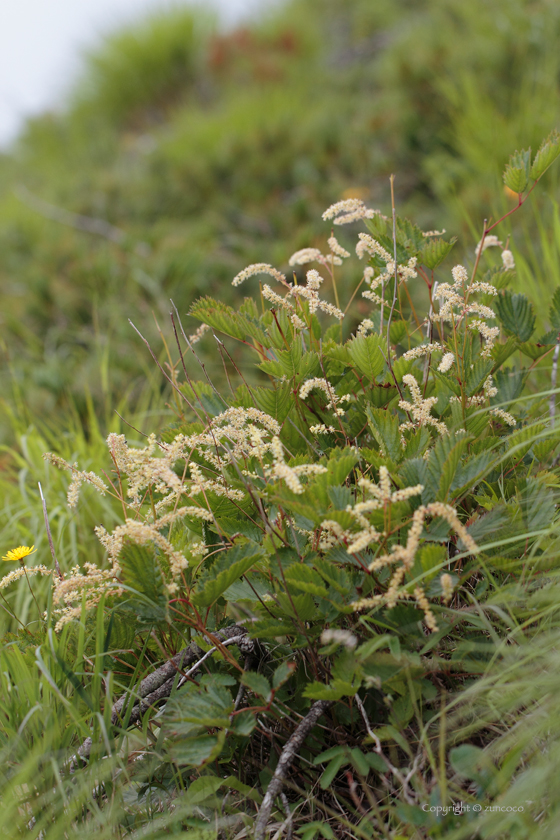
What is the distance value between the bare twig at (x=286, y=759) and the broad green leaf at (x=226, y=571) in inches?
9.8

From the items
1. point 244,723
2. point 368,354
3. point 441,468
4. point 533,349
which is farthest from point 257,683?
point 533,349

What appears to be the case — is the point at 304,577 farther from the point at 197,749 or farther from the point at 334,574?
the point at 197,749

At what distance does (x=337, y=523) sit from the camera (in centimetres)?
95

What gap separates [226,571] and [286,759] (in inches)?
12.5

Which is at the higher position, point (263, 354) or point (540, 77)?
point (540, 77)

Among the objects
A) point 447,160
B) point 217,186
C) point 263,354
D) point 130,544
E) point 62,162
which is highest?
point 62,162

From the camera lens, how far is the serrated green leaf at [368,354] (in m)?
1.19

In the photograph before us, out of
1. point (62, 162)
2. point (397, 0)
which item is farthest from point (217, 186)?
point (397, 0)

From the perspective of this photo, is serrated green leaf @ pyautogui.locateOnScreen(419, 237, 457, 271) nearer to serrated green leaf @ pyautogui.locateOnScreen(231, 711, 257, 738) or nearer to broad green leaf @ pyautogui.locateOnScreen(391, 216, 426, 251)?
broad green leaf @ pyautogui.locateOnScreen(391, 216, 426, 251)

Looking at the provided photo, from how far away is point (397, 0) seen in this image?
7.07 m

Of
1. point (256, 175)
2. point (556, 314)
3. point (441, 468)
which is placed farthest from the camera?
point (256, 175)

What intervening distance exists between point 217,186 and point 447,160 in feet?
6.16

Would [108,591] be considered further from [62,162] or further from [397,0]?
[397,0]

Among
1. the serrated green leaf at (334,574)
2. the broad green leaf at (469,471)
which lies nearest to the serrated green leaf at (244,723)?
the serrated green leaf at (334,574)
